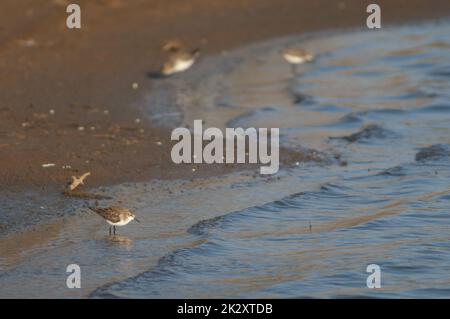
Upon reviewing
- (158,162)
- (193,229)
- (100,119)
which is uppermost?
(100,119)

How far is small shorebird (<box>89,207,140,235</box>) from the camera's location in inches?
358

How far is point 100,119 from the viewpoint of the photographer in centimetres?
1321

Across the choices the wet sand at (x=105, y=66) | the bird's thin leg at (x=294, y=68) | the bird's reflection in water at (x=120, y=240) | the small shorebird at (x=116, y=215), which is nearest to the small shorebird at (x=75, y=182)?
the wet sand at (x=105, y=66)

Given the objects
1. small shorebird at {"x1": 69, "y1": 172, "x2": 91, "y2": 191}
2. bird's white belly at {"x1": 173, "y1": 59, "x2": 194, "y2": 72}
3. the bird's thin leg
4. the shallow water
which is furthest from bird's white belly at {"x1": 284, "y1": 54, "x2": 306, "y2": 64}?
small shorebird at {"x1": 69, "y1": 172, "x2": 91, "y2": 191}

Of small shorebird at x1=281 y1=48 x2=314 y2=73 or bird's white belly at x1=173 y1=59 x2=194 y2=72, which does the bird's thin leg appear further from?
bird's white belly at x1=173 y1=59 x2=194 y2=72

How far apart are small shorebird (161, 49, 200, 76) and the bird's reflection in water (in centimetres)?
749

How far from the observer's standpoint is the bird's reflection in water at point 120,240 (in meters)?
9.06

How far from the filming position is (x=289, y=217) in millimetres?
10164

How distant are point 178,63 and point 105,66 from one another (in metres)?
1.10

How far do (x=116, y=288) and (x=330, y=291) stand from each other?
1620 mm

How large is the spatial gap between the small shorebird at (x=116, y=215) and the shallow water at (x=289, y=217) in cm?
15

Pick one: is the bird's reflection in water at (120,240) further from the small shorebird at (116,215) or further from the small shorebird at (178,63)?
the small shorebird at (178,63)

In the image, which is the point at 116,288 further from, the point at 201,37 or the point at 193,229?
the point at 201,37

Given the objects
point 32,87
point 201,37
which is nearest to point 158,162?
point 32,87
